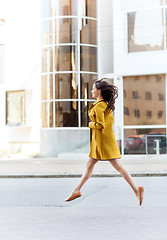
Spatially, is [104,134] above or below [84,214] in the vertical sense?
above

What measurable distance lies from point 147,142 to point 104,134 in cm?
1405

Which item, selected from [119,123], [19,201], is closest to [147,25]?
[119,123]

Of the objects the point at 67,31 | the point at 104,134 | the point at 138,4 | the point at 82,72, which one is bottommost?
the point at 104,134

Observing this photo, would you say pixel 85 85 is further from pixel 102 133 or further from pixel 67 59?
pixel 102 133

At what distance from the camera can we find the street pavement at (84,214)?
4.95 m

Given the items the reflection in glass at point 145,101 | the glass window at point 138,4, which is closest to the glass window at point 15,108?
the reflection in glass at point 145,101

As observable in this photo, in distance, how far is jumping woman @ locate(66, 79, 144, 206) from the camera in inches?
263

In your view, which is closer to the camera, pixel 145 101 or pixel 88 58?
pixel 145 101

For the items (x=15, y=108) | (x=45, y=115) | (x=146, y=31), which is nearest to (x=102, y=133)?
(x=146, y=31)

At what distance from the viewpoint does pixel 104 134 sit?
269 inches

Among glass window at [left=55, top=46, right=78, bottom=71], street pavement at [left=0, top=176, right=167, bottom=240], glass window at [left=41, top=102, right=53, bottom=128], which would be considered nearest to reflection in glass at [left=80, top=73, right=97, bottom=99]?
glass window at [left=55, top=46, right=78, bottom=71]

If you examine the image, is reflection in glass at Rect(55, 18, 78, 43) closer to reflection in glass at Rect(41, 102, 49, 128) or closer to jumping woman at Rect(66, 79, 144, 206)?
reflection in glass at Rect(41, 102, 49, 128)

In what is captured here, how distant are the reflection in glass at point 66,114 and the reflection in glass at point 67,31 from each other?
3185mm

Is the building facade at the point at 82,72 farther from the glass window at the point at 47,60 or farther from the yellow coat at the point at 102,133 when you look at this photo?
Answer: the yellow coat at the point at 102,133
